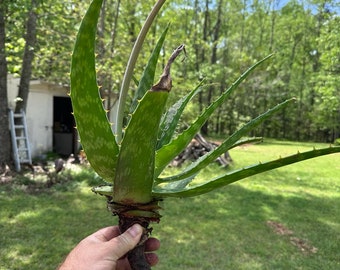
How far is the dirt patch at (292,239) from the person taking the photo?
5613 millimetres

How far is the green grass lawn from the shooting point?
16.4 ft

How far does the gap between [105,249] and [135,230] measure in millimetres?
190

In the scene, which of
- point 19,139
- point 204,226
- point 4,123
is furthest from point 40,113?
point 204,226

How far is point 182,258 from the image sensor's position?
16.3ft

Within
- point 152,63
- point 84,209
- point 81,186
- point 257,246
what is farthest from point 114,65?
point 152,63

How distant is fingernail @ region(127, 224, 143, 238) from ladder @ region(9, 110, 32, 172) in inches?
364

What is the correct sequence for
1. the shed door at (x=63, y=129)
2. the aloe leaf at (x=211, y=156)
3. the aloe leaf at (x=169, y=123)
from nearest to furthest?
the aloe leaf at (x=211, y=156), the aloe leaf at (x=169, y=123), the shed door at (x=63, y=129)

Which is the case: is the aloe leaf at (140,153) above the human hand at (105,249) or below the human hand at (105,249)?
above

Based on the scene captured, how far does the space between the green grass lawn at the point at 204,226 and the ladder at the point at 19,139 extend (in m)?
1.37

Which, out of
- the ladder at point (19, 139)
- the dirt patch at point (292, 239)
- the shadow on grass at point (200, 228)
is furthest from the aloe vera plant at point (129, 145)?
the ladder at point (19, 139)

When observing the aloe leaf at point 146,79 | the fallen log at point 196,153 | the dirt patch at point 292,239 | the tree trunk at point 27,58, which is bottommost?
the dirt patch at point 292,239

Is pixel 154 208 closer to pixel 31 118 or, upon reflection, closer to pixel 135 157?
pixel 135 157

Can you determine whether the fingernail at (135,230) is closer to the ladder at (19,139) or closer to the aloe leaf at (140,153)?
the aloe leaf at (140,153)

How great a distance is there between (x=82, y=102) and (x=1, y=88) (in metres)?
9.03
